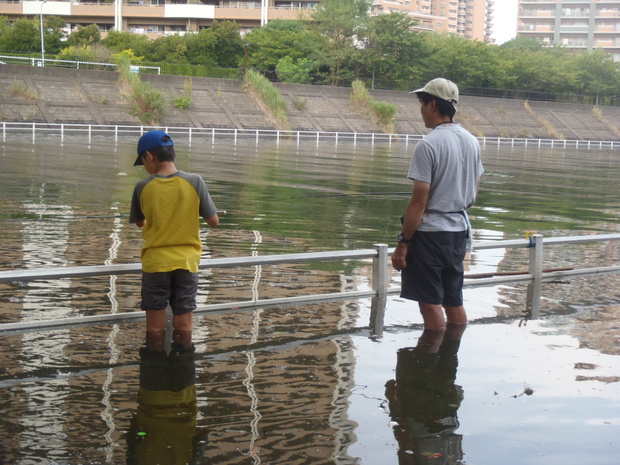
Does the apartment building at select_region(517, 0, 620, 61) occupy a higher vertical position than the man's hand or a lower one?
higher

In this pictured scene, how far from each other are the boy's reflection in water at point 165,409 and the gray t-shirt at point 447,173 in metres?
1.75

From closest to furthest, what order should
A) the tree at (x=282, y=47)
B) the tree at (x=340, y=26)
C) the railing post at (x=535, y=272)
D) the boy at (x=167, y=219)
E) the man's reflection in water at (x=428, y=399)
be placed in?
the man's reflection in water at (x=428, y=399), the boy at (x=167, y=219), the railing post at (x=535, y=272), the tree at (x=340, y=26), the tree at (x=282, y=47)

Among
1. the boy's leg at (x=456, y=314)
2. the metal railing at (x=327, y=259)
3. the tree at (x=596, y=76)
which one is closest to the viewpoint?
the metal railing at (x=327, y=259)

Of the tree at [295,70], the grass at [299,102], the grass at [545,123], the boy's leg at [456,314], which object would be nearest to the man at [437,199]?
the boy's leg at [456,314]

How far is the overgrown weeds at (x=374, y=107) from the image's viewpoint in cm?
6066

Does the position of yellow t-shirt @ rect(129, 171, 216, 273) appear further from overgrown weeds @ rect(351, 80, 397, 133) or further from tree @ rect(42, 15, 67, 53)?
tree @ rect(42, 15, 67, 53)

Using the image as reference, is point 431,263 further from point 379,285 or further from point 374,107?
point 374,107

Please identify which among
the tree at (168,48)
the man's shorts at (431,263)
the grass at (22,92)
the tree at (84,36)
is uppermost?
the tree at (84,36)

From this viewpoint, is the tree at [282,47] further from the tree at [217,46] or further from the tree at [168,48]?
the tree at [168,48]

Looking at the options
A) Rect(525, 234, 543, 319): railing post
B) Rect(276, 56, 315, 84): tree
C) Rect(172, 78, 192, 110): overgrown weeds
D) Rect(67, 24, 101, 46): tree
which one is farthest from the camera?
Rect(67, 24, 101, 46): tree

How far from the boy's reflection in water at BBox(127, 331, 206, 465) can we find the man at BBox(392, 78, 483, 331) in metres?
1.51

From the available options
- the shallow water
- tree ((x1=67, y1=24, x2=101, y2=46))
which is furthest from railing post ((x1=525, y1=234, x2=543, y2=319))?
tree ((x1=67, y1=24, x2=101, y2=46))

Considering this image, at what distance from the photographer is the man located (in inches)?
209

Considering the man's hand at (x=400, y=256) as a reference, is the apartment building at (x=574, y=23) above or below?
above
